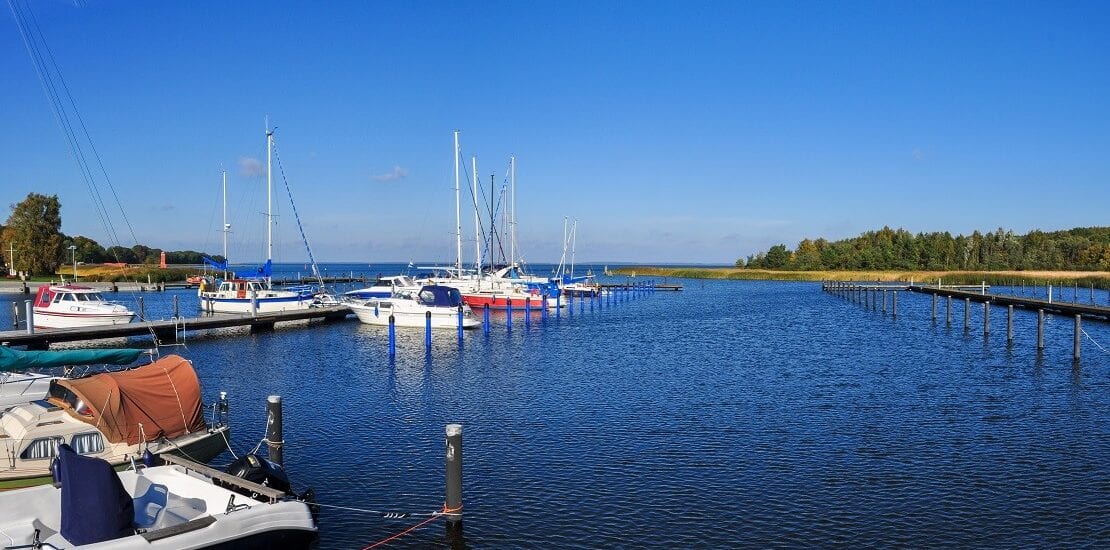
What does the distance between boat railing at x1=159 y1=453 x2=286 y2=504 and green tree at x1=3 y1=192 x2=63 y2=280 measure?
4605 inches

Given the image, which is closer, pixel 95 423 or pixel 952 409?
pixel 95 423

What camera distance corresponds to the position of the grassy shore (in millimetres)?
113000

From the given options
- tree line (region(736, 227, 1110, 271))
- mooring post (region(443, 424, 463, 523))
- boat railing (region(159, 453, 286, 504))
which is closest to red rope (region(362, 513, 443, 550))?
mooring post (region(443, 424, 463, 523))

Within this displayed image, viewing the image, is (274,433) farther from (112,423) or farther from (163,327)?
(163,327)

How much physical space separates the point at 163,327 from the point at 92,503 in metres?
36.8

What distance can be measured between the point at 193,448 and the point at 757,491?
11.0 meters

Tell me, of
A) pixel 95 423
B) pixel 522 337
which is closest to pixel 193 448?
pixel 95 423

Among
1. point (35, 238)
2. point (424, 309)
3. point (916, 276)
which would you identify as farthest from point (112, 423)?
point (916, 276)

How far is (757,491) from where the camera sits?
53.3 ft

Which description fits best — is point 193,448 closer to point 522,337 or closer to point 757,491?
point 757,491

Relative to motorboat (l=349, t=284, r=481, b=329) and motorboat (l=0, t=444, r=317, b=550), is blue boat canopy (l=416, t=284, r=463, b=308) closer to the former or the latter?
motorboat (l=349, t=284, r=481, b=329)

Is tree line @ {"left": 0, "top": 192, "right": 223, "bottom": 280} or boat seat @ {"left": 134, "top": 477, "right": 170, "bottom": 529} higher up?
tree line @ {"left": 0, "top": 192, "right": 223, "bottom": 280}

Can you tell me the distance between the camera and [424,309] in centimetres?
5328

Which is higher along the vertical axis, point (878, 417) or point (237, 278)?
point (237, 278)
